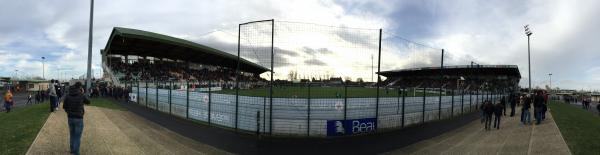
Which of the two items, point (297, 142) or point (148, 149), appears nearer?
point (148, 149)

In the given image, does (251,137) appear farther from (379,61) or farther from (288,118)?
(379,61)

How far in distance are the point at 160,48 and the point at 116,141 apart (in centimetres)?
4187

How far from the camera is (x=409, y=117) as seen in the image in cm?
1452

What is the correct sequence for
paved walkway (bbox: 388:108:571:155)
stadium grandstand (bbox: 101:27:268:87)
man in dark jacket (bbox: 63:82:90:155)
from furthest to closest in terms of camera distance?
stadium grandstand (bbox: 101:27:268:87) < paved walkway (bbox: 388:108:571:155) < man in dark jacket (bbox: 63:82:90:155)

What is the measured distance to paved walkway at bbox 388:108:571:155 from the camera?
30.5 ft

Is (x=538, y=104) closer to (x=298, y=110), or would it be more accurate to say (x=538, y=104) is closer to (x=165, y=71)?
(x=298, y=110)

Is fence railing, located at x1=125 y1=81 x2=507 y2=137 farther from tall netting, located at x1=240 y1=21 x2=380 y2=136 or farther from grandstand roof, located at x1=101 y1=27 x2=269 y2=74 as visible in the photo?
grandstand roof, located at x1=101 y1=27 x2=269 y2=74

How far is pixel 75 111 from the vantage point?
246 inches

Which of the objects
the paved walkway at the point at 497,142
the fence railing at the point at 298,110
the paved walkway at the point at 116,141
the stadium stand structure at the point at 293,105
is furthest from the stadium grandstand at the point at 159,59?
the paved walkway at the point at 497,142

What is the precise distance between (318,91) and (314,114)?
1.69 meters

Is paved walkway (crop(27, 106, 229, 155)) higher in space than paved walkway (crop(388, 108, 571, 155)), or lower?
higher

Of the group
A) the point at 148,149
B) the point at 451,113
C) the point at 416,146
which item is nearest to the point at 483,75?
the point at 451,113

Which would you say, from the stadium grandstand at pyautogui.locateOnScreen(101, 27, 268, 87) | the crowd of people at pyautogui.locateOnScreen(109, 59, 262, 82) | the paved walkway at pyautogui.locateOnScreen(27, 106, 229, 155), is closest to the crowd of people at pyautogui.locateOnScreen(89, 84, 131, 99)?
the stadium grandstand at pyautogui.locateOnScreen(101, 27, 268, 87)

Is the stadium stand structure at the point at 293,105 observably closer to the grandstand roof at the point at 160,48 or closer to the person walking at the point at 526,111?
the person walking at the point at 526,111
